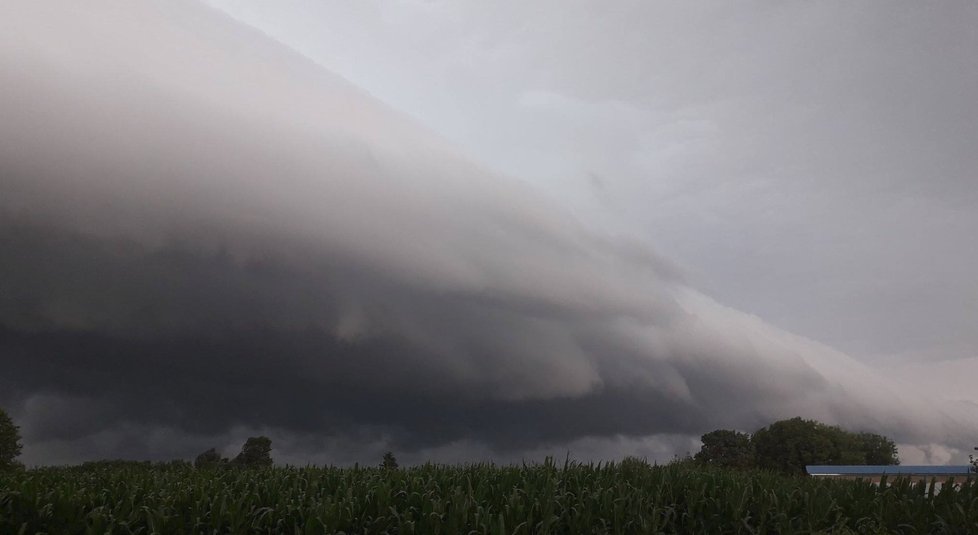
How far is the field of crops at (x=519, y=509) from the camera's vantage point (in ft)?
37.5

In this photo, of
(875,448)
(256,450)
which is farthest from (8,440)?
(875,448)

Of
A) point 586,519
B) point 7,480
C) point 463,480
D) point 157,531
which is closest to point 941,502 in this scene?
point 586,519

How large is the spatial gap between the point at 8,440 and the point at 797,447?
98341mm

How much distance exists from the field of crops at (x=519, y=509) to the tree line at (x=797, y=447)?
291ft

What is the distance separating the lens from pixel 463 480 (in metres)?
16.2

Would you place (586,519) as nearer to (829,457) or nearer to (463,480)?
(463,480)

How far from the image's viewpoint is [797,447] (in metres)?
103

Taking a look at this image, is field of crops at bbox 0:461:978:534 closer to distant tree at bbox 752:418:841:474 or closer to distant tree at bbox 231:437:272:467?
distant tree at bbox 231:437:272:467

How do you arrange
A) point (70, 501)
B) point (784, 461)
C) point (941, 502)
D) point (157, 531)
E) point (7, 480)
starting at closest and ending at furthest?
1. point (157, 531)
2. point (70, 501)
3. point (941, 502)
4. point (7, 480)
5. point (784, 461)

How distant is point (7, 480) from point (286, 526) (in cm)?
1348

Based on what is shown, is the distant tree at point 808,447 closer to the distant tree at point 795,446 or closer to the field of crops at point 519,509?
the distant tree at point 795,446

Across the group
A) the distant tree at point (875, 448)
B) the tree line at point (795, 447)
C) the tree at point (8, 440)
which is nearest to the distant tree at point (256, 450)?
the tree at point (8, 440)

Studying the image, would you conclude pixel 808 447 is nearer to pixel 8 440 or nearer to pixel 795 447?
pixel 795 447

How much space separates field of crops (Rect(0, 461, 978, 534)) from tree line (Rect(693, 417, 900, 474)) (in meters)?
88.8
